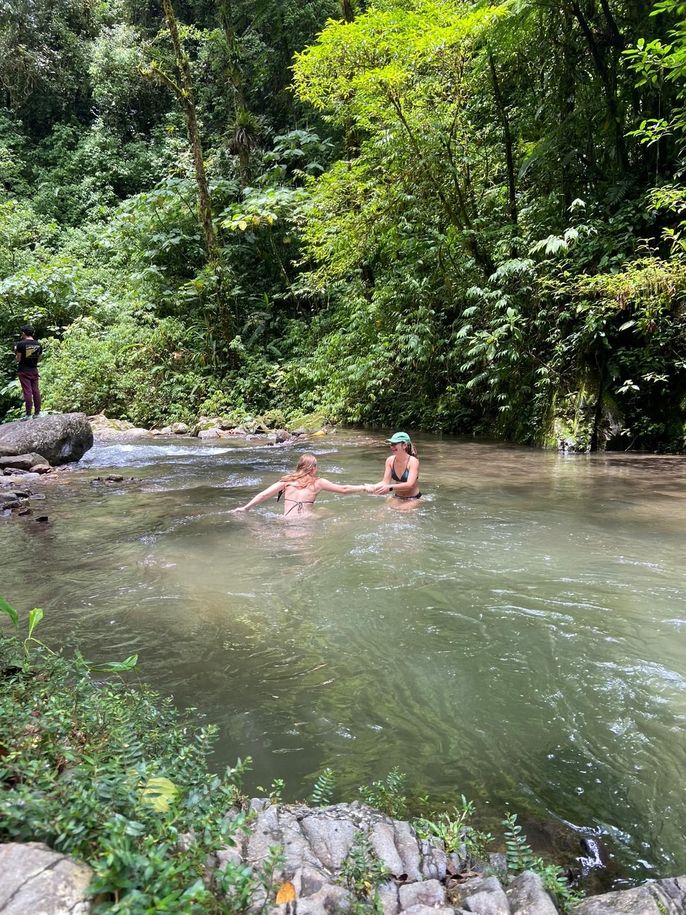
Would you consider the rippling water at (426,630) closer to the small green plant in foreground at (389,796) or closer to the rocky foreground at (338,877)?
the small green plant in foreground at (389,796)

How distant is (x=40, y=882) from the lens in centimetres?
134

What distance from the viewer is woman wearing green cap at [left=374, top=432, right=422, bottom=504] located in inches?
299

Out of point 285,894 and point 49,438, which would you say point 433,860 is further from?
point 49,438

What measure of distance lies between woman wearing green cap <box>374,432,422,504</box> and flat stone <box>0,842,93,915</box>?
633 cm

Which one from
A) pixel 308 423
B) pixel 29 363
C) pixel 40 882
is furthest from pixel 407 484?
pixel 29 363

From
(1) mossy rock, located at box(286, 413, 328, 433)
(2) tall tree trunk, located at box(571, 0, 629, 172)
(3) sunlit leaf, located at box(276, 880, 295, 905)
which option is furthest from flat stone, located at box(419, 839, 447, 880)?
(1) mossy rock, located at box(286, 413, 328, 433)

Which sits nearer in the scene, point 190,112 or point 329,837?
point 329,837

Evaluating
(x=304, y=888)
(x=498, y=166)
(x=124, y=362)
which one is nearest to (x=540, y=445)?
(x=498, y=166)

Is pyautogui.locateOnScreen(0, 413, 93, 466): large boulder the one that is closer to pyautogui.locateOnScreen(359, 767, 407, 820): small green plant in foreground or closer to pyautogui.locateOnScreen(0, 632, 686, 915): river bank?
pyautogui.locateOnScreen(0, 632, 686, 915): river bank

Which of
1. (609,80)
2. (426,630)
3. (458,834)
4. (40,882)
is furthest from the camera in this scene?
(609,80)

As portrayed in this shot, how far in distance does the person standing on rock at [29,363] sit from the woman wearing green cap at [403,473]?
848 centimetres

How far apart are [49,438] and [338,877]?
35.6 ft

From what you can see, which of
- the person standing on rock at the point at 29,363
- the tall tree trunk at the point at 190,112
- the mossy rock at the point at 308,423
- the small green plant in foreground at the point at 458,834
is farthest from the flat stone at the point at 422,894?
the tall tree trunk at the point at 190,112

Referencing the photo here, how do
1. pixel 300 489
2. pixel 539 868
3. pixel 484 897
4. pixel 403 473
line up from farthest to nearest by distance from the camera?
pixel 403 473, pixel 300 489, pixel 539 868, pixel 484 897
